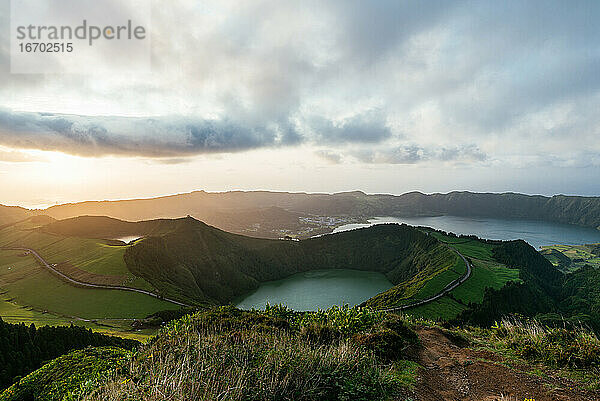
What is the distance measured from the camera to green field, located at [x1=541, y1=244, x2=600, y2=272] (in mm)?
102250

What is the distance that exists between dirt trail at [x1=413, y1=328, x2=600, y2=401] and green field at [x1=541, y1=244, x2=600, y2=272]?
415 ft

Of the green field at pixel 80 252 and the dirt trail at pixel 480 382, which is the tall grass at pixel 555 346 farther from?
the green field at pixel 80 252

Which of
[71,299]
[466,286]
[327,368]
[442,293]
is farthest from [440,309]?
[71,299]

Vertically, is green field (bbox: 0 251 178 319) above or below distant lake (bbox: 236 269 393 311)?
above

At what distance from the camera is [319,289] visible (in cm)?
8369

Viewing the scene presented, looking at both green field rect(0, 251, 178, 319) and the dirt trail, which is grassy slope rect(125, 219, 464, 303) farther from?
the dirt trail

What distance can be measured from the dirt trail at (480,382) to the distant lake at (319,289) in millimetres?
57925

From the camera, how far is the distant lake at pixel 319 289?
7026 cm

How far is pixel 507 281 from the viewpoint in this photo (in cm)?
5681

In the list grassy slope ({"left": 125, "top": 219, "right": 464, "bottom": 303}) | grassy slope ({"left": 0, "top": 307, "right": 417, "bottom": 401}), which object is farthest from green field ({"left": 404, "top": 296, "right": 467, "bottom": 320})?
grassy slope ({"left": 0, "top": 307, "right": 417, "bottom": 401})

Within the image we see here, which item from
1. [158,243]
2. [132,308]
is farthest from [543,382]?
[158,243]

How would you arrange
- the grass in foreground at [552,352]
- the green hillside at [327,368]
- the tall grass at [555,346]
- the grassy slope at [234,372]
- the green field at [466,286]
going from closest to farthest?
the grassy slope at [234,372], the green hillside at [327,368], the grass in foreground at [552,352], the tall grass at [555,346], the green field at [466,286]

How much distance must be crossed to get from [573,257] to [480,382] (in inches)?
6059

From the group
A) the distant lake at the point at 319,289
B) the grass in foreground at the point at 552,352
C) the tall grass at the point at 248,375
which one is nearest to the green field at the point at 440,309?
the distant lake at the point at 319,289
